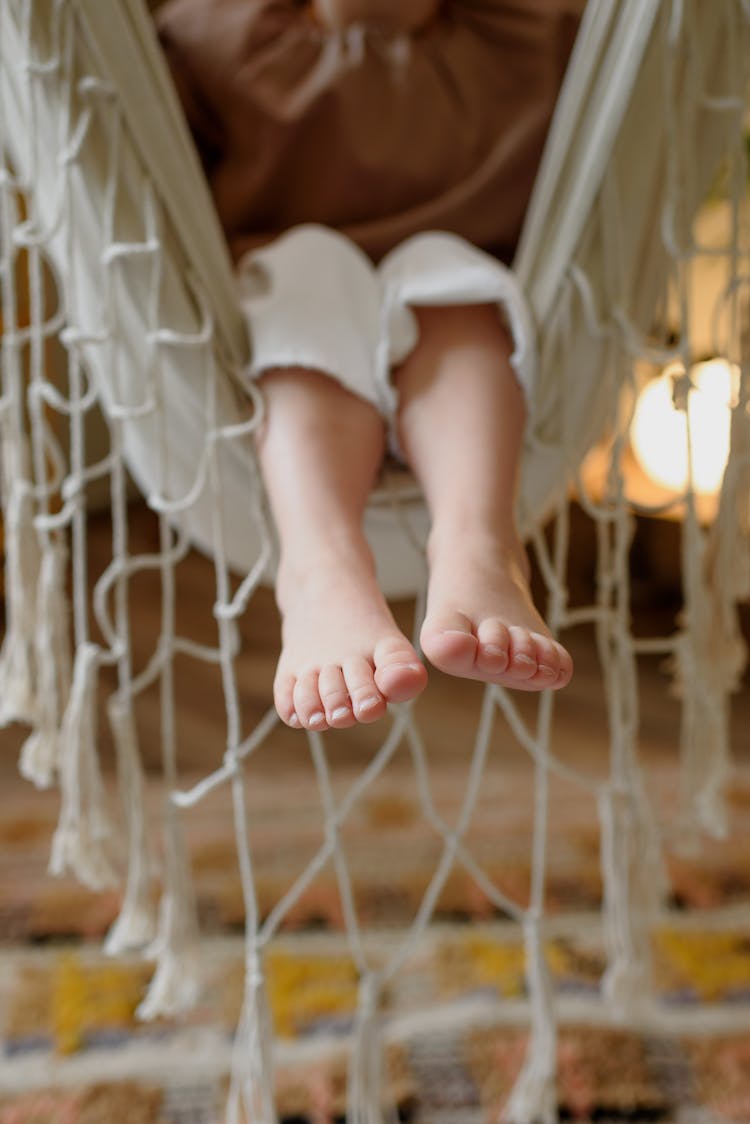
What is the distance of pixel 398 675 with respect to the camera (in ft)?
1.89

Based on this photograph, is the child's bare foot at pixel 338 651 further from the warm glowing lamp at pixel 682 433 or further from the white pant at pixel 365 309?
the warm glowing lamp at pixel 682 433

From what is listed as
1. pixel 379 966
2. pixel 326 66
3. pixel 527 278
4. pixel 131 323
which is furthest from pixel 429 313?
pixel 379 966

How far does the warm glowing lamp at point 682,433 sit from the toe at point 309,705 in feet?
3.24

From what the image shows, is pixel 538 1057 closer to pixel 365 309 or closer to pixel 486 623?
pixel 486 623

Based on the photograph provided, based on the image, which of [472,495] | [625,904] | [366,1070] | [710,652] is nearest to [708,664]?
[710,652]

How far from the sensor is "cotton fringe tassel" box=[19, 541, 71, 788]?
2.77 feet

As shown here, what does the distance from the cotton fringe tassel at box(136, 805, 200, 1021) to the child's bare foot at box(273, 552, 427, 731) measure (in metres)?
0.25

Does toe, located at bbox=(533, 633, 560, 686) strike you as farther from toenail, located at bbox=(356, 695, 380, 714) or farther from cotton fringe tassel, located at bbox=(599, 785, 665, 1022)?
cotton fringe tassel, located at bbox=(599, 785, 665, 1022)

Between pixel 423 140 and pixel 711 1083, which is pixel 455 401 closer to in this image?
pixel 423 140

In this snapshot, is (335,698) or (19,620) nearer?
(335,698)

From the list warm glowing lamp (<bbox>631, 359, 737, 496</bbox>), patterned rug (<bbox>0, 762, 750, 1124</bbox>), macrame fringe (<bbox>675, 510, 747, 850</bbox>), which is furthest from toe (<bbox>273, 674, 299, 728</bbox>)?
warm glowing lamp (<bbox>631, 359, 737, 496</bbox>)

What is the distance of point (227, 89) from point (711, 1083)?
36.8 inches

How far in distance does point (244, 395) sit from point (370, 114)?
0.35 metres

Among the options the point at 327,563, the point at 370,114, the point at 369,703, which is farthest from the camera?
the point at 370,114
